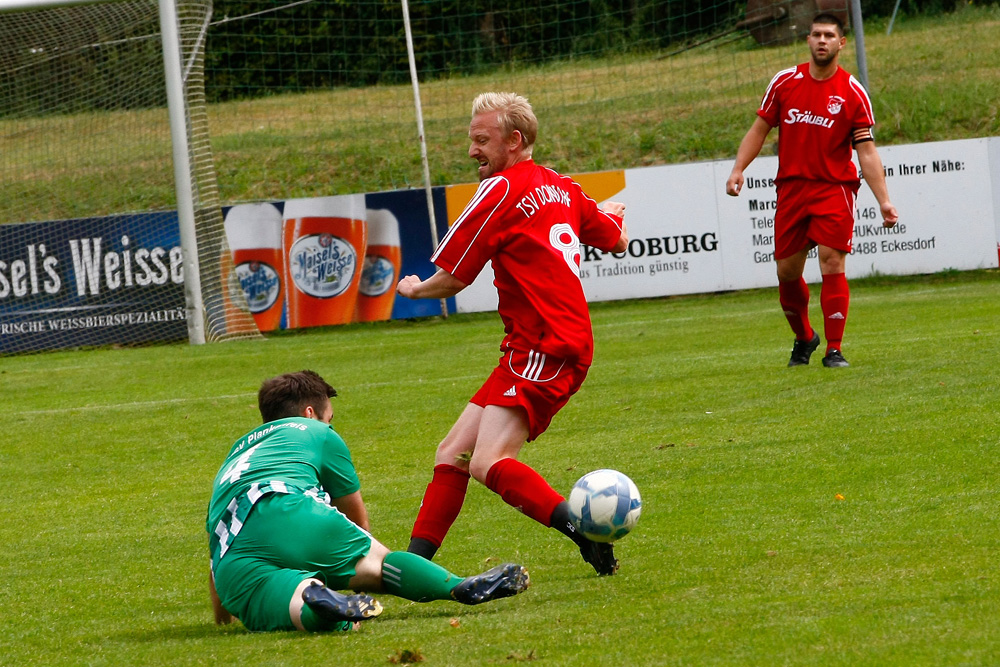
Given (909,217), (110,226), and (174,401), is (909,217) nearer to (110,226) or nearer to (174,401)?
(174,401)

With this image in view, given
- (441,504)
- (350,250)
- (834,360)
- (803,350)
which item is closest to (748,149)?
(803,350)

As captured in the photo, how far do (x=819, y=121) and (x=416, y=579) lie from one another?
18.5 ft

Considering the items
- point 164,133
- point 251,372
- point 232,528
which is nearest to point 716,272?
point 251,372

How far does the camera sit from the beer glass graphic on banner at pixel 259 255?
1596cm

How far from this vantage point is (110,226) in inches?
629

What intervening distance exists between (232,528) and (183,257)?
1168 cm

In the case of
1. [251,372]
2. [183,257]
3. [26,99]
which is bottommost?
[251,372]

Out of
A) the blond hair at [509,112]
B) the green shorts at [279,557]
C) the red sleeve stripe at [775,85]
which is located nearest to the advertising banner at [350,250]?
the red sleeve stripe at [775,85]

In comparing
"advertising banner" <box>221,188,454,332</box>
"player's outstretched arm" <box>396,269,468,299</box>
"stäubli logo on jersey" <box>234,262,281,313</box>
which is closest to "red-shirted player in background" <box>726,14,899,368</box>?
"player's outstretched arm" <box>396,269,468,299</box>

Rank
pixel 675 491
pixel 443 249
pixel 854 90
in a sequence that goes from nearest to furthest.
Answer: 1. pixel 443 249
2. pixel 675 491
3. pixel 854 90

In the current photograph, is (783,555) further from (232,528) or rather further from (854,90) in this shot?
(854,90)

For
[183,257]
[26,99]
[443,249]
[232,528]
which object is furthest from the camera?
[26,99]

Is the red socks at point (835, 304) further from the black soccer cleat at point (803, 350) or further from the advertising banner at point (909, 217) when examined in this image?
the advertising banner at point (909, 217)

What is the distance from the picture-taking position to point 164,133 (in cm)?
1827
